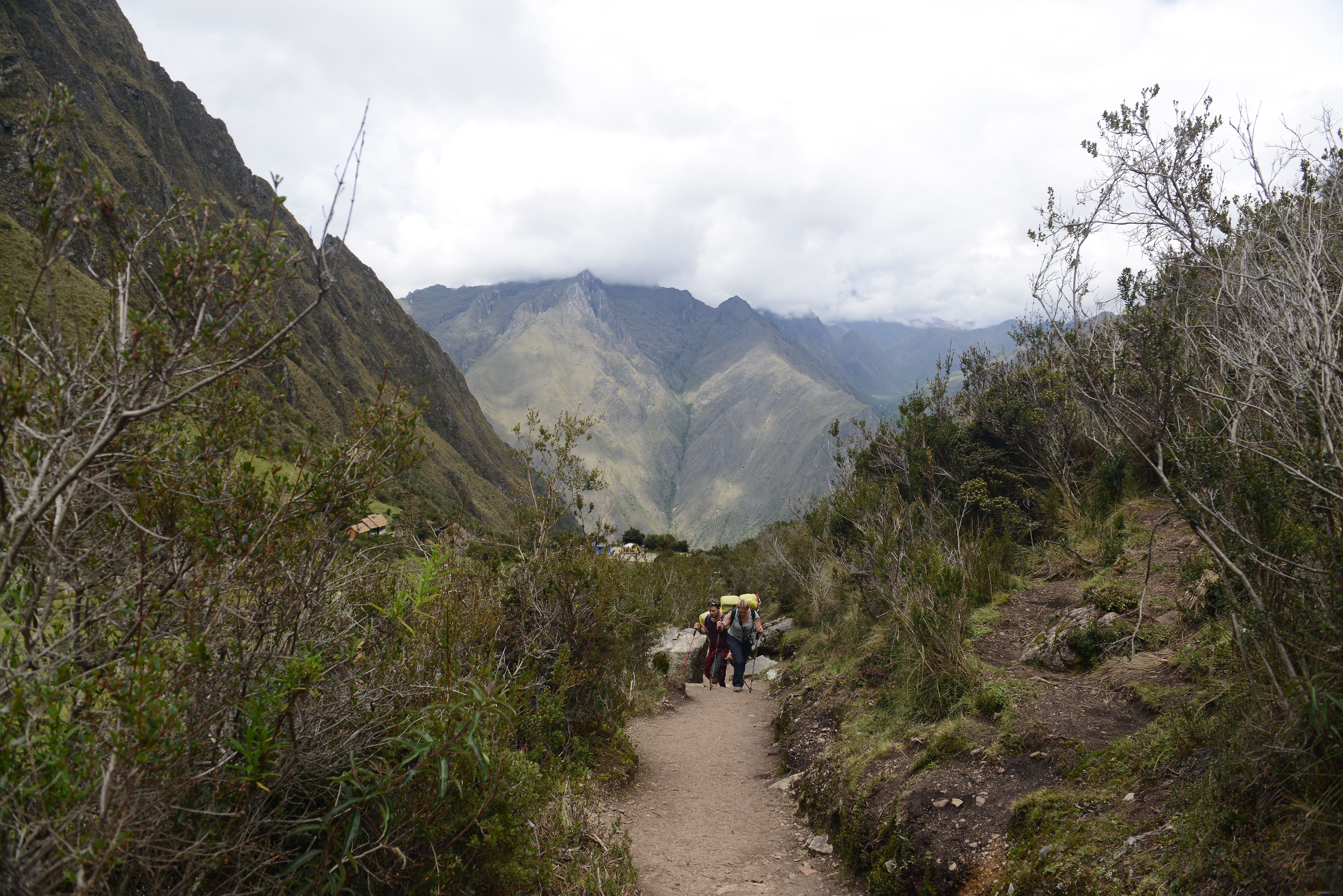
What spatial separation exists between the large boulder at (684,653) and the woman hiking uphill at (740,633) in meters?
1.26

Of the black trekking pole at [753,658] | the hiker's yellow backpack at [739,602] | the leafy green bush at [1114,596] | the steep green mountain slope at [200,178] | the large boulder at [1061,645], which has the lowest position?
the black trekking pole at [753,658]

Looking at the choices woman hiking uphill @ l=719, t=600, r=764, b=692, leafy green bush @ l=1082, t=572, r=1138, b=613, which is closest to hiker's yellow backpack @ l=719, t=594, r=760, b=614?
woman hiking uphill @ l=719, t=600, r=764, b=692

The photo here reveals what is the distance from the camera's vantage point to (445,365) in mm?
113438

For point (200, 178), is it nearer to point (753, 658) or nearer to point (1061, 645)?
point (753, 658)

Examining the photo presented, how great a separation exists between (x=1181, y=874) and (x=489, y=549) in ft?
20.5

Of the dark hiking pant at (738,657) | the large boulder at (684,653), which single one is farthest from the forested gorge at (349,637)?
the large boulder at (684,653)

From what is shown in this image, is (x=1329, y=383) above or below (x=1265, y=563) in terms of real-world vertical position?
above

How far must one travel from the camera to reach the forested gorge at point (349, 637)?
2111mm

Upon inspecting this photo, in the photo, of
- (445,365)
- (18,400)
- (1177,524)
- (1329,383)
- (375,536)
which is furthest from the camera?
(445,365)

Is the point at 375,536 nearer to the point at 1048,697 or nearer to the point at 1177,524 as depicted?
the point at 1048,697

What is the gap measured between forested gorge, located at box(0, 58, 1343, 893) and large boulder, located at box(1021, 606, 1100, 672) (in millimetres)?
126

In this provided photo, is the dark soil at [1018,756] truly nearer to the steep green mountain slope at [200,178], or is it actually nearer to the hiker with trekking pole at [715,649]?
the hiker with trekking pole at [715,649]

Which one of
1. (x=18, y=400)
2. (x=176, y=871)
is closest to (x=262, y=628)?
(x=176, y=871)

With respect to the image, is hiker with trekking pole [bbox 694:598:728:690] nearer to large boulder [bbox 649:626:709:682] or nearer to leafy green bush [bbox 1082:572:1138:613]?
large boulder [bbox 649:626:709:682]
